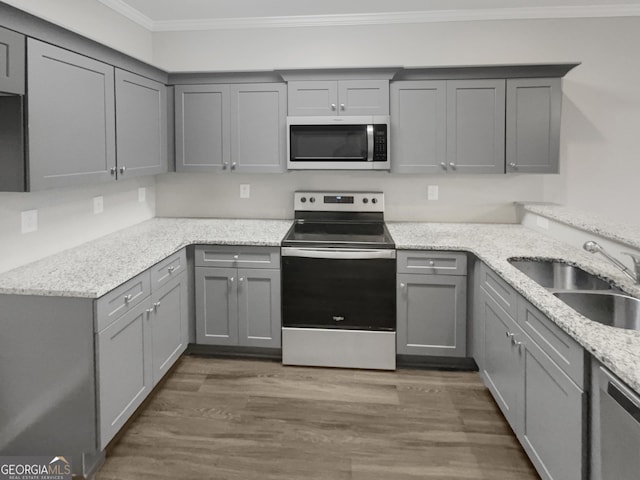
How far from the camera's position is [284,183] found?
12.7 ft

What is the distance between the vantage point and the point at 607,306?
205 cm

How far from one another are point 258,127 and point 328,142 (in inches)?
21.8

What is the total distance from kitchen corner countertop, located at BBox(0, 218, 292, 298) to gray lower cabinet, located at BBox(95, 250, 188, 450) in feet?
0.23

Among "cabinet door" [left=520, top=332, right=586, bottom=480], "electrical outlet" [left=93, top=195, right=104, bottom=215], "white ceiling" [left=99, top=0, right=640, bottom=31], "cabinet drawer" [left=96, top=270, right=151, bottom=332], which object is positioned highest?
"white ceiling" [left=99, top=0, right=640, bottom=31]

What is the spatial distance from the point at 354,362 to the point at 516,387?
1.21 m

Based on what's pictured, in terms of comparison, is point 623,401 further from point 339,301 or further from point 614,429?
point 339,301

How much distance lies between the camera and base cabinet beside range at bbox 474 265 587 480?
61.5 inches

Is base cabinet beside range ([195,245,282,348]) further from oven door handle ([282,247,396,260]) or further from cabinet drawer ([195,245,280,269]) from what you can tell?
oven door handle ([282,247,396,260])

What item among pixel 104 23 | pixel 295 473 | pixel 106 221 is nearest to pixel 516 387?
pixel 295 473

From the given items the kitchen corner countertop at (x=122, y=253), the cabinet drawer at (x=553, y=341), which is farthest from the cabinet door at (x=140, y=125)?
the cabinet drawer at (x=553, y=341)

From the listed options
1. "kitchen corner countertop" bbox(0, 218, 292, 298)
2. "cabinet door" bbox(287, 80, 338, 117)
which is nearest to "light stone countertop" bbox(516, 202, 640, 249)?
"cabinet door" bbox(287, 80, 338, 117)

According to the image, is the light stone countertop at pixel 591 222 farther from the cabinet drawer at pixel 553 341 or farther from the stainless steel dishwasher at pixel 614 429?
the stainless steel dishwasher at pixel 614 429

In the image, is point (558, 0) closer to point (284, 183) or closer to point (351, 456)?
point (284, 183)

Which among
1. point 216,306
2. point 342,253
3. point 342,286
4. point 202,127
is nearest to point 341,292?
point 342,286
